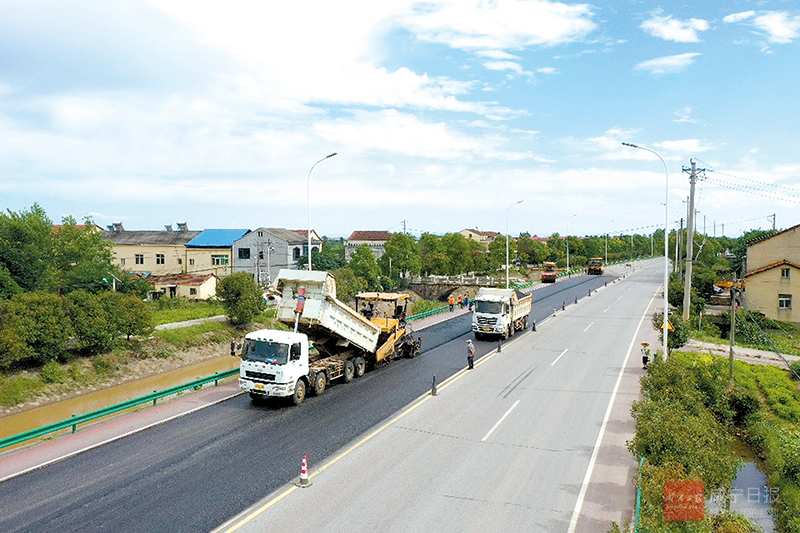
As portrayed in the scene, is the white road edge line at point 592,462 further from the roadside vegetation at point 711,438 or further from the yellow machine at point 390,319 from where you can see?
the yellow machine at point 390,319

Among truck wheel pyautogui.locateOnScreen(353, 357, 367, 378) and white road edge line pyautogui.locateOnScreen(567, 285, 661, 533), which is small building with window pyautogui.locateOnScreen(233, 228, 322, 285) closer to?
truck wheel pyautogui.locateOnScreen(353, 357, 367, 378)

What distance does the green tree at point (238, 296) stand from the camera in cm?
3994

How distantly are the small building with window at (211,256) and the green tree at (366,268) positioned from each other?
15758 millimetres

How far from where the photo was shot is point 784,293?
Answer: 47.0m

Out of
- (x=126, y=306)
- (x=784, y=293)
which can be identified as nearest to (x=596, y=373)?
(x=126, y=306)

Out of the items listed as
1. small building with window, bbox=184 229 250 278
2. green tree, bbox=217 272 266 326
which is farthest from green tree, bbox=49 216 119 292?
small building with window, bbox=184 229 250 278

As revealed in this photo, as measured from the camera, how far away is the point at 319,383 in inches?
842

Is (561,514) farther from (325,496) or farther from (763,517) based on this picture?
(763,517)

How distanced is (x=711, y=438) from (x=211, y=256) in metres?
60.4

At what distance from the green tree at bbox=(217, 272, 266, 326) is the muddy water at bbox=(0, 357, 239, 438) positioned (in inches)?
183

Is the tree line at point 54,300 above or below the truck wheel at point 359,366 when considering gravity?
above

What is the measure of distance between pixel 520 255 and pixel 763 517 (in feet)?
314

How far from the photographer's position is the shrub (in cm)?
2725

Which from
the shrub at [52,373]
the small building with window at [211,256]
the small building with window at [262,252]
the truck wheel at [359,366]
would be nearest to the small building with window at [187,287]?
the small building with window at [211,256]
